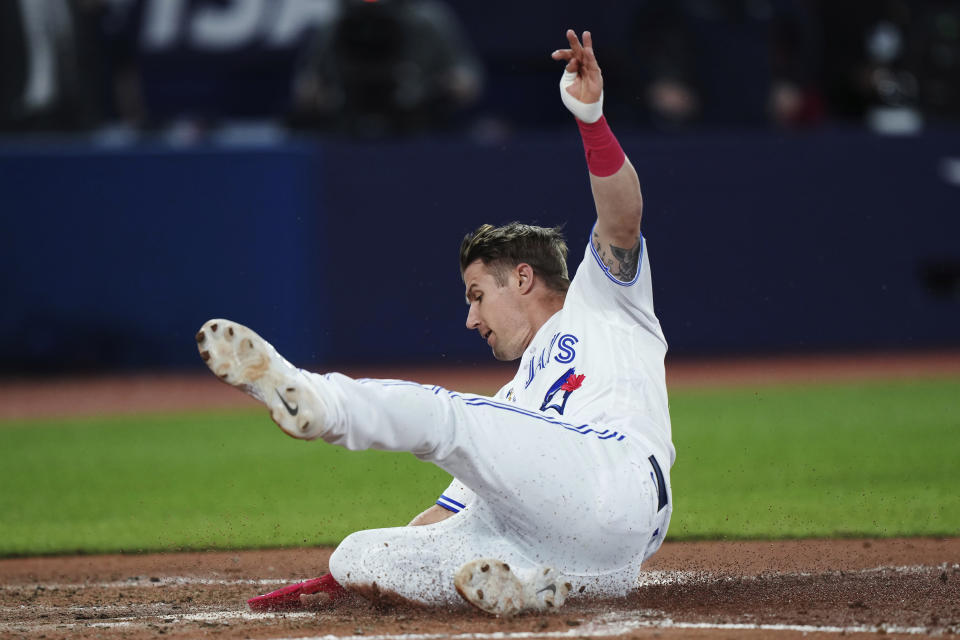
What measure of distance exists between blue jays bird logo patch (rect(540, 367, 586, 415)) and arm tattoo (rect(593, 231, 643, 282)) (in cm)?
36

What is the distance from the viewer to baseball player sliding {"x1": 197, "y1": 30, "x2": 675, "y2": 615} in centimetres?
394

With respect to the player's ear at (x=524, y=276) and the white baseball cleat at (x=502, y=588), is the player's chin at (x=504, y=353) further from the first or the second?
the white baseball cleat at (x=502, y=588)

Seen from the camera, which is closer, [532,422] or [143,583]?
[532,422]

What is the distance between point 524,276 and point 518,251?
0.30ft

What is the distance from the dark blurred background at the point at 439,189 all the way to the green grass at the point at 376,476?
1509 millimetres

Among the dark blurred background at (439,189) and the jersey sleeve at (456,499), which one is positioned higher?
the dark blurred background at (439,189)

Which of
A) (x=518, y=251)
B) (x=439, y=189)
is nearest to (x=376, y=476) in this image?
(x=518, y=251)

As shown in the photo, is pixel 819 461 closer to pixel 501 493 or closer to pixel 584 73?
pixel 584 73

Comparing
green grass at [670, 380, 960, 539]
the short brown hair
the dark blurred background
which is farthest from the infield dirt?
the dark blurred background

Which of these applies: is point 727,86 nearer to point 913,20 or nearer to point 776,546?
point 913,20

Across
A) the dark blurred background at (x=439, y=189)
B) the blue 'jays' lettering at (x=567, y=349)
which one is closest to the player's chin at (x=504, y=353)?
the blue 'jays' lettering at (x=567, y=349)

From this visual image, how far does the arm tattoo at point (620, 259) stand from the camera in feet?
14.8

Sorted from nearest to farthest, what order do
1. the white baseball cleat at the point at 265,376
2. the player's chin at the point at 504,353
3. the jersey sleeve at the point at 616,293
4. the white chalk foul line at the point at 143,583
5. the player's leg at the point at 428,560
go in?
the white baseball cleat at the point at 265,376, the player's leg at the point at 428,560, the jersey sleeve at the point at 616,293, the player's chin at the point at 504,353, the white chalk foul line at the point at 143,583

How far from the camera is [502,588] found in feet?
13.6
